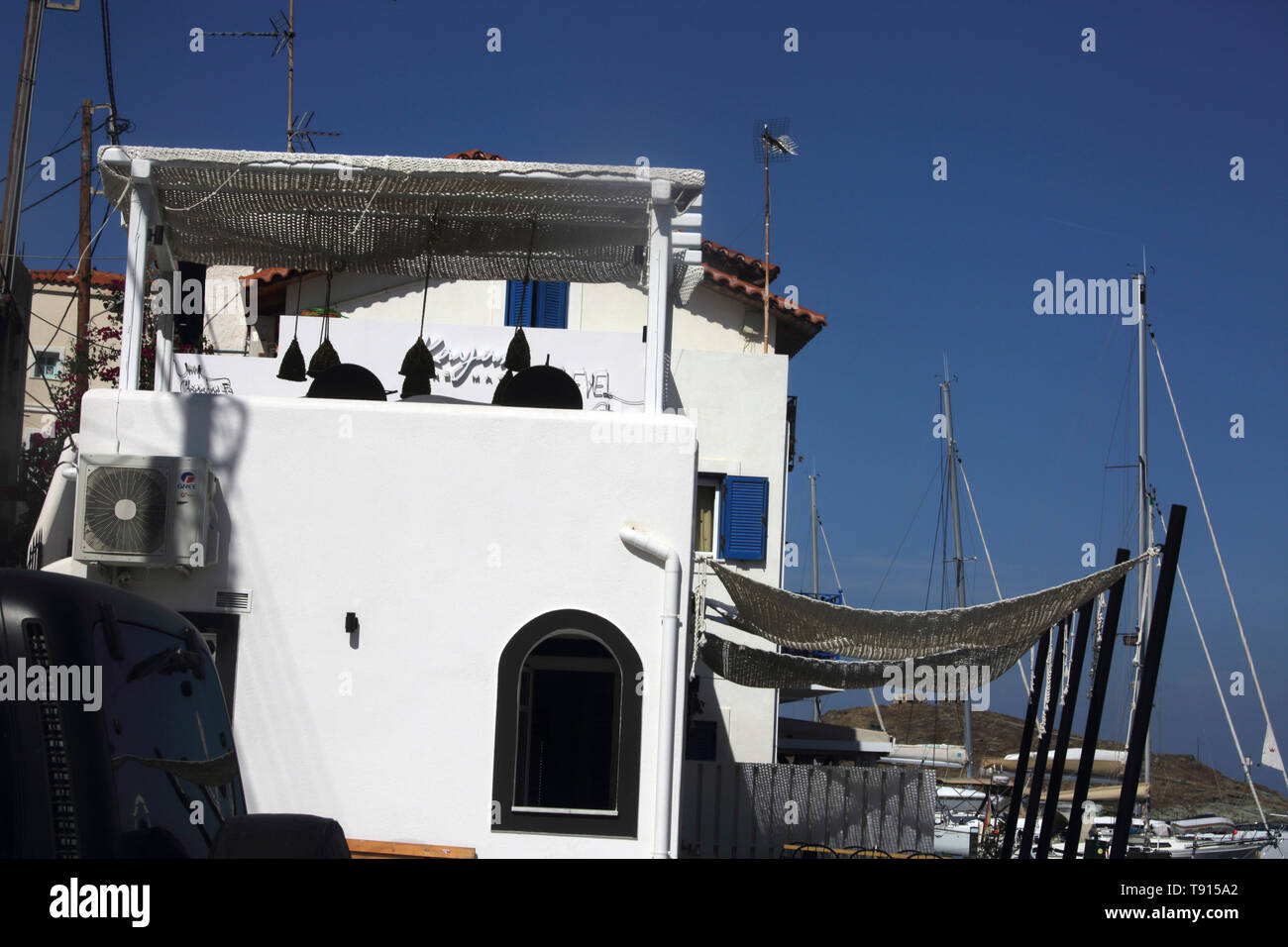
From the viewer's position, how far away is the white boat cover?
1071 cm

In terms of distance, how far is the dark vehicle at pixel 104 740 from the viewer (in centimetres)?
293

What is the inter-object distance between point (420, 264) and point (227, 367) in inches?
105

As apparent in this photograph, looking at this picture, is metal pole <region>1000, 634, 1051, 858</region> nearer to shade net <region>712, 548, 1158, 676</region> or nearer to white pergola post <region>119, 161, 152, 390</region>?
shade net <region>712, 548, 1158, 676</region>

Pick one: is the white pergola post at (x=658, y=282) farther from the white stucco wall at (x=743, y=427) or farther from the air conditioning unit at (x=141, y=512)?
the white stucco wall at (x=743, y=427)

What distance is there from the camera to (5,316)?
12.9 metres

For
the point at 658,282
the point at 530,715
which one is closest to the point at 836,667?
the point at 530,715

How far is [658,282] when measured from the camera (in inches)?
372

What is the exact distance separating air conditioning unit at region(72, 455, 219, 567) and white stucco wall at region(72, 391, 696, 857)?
1.13ft

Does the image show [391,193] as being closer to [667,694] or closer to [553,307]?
[667,694]

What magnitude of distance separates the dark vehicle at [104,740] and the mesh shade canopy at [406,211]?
6.32 metres

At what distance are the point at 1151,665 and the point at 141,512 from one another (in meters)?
7.53

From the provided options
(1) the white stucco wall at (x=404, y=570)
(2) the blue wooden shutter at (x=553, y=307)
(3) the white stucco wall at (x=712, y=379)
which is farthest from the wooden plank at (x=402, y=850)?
(2) the blue wooden shutter at (x=553, y=307)
